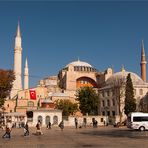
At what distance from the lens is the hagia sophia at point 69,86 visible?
77.9 metres

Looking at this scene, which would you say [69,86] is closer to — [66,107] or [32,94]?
[32,94]

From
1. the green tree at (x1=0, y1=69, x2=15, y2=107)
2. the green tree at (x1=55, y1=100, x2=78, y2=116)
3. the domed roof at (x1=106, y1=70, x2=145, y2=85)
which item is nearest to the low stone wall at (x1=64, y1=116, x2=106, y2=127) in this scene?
the green tree at (x1=55, y1=100, x2=78, y2=116)

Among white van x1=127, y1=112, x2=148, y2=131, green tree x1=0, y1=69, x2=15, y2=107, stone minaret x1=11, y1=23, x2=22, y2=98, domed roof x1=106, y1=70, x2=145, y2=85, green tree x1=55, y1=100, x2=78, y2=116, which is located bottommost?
white van x1=127, y1=112, x2=148, y2=131

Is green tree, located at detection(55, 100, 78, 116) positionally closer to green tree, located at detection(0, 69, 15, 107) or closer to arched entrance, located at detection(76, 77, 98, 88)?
green tree, located at detection(0, 69, 15, 107)

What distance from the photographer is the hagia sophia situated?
77.9 m

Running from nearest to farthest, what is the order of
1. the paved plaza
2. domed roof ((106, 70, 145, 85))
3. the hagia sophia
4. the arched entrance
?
the paved plaza
the hagia sophia
domed roof ((106, 70, 145, 85))
the arched entrance

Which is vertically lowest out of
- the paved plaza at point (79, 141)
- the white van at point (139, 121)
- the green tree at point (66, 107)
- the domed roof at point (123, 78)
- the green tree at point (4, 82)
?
the paved plaza at point (79, 141)

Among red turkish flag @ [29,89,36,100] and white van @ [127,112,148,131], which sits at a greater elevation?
red turkish flag @ [29,89,36,100]

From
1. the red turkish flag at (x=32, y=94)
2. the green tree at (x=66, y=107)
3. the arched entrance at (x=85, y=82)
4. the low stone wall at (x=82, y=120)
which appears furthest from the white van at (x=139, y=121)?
the arched entrance at (x=85, y=82)

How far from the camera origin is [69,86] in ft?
305

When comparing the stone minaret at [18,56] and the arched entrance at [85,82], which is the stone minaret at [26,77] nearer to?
the stone minaret at [18,56]

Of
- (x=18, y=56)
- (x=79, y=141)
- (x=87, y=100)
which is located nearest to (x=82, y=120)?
(x=87, y=100)

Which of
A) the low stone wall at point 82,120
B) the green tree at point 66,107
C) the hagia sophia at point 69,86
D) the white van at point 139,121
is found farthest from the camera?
the hagia sophia at point 69,86

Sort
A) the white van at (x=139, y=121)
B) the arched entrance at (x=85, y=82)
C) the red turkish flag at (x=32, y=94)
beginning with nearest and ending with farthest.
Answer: the white van at (x=139, y=121) < the red turkish flag at (x=32, y=94) < the arched entrance at (x=85, y=82)
